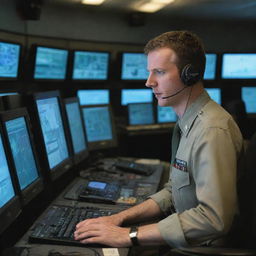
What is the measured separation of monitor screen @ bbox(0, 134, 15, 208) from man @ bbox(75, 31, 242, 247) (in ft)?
0.88

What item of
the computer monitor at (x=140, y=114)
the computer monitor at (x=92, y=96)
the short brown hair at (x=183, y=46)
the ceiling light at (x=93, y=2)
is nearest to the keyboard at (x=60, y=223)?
the short brown hair at (x=183, y=46)

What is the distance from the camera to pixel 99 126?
8.14ft

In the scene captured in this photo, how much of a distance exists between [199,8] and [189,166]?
3451 millimetres

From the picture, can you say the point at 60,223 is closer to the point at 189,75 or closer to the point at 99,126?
the point at 189,75

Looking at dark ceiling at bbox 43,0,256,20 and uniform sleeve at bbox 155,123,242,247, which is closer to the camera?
uniform sleeve at bbox 155,123,242,247

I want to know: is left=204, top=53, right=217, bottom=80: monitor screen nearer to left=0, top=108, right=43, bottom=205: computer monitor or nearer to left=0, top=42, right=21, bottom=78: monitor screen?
left=0, top=42, right=21, bottom=78: monitor screen

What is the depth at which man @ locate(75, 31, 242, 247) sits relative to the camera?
1120 millimetres

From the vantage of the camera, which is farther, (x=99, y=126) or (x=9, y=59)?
(x=9, y=59)

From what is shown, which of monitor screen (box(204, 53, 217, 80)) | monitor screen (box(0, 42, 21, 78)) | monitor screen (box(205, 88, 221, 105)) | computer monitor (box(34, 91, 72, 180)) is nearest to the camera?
computer monitor (box(34, 91, 72, 180))

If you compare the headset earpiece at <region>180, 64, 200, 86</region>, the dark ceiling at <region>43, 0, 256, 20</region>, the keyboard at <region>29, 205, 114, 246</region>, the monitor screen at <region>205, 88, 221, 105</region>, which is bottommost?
the monitor screen at <region>205, 88, 221, 105</region>

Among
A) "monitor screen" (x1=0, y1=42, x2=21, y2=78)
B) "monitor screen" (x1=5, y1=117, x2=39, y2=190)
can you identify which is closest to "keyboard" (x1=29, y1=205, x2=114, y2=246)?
"monitor screen" (x1=5, y1=117, x2=39, y2=190)

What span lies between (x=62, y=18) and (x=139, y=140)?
5.60 ft

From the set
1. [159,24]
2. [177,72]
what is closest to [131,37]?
[159,24]

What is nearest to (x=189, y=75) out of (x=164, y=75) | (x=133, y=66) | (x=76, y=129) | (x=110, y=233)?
(x=164, y=75)
